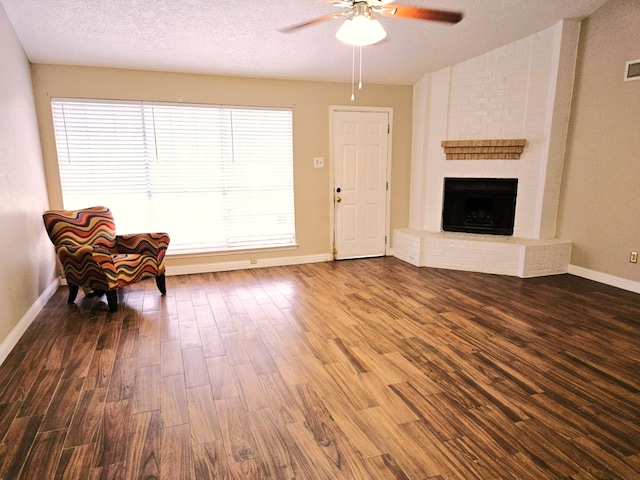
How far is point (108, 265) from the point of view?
3.41 metres

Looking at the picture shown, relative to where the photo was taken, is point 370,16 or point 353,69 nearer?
point 370,16

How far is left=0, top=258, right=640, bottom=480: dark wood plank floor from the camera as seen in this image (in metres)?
1.70

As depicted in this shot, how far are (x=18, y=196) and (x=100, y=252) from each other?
32.5 inches

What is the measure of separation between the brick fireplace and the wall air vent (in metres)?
0.55

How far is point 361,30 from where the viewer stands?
7.75ft

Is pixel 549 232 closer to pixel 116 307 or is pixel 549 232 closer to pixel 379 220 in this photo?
pixel 379 220

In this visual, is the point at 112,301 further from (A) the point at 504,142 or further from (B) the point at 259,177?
(A) the point at 504,142

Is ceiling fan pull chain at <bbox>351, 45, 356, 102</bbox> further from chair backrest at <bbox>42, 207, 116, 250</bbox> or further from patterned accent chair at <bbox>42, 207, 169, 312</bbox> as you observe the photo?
chair backrest at <bbox>42, 207, 116, 250</bbox>

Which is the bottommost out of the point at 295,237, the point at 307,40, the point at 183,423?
the point at 183,423

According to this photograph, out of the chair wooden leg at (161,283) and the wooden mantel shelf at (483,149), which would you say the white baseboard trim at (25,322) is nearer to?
the chair wooden leg at (161,283)

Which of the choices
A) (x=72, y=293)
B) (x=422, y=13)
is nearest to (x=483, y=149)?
A: (x=422, y=13)

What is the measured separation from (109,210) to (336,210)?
2858 millimetres

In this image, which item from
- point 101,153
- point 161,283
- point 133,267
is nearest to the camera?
point 133,267

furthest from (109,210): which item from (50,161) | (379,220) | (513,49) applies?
(513,49)
